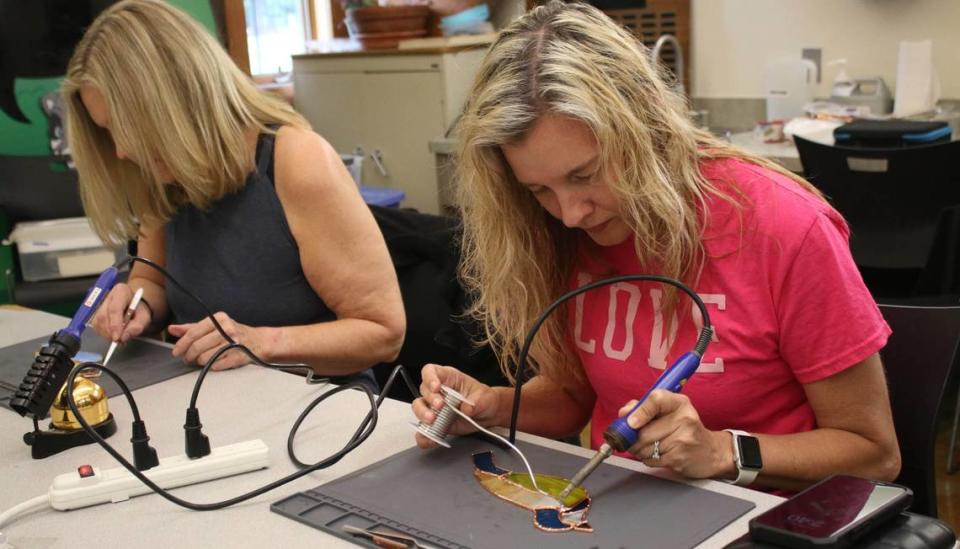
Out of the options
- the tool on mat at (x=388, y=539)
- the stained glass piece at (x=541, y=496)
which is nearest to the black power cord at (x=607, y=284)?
the stained glass piece at (x=541, y=496)

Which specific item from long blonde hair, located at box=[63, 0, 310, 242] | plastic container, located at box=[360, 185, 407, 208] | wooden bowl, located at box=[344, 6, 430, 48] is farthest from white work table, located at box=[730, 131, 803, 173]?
long blonde hair, located at box=[63, 0, 310, 242]

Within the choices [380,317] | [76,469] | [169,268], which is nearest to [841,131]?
[380,317]

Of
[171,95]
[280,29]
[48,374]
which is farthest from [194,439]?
[280,29]

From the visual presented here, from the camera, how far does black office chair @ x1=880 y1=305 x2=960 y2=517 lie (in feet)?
4.08

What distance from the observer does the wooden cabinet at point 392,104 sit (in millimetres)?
3744

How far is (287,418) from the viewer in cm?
136

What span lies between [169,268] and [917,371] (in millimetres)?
1263

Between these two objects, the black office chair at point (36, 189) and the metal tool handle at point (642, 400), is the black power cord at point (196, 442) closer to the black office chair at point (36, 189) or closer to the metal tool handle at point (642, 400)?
the metal tool handle at point (642, 400)

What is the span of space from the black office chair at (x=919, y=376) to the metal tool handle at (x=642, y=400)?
14.5 inches

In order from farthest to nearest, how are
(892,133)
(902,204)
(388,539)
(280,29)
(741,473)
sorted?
(280,29), (892,133), (902,204), (741,473), (388,539)

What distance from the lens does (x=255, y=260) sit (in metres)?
1.76

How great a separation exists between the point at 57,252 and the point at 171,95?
1.58 meters

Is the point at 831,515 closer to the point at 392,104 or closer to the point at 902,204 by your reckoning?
the point at 902,204

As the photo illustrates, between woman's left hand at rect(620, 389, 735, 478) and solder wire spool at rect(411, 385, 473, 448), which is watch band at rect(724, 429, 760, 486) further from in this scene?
solder wire spool at rect(411, 385, 473, 448)
